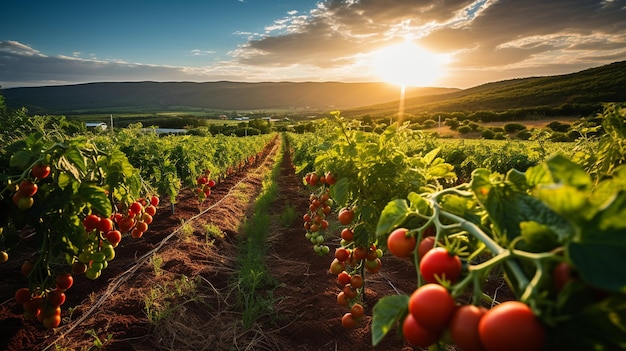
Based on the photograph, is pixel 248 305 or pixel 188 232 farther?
pixel 188 232

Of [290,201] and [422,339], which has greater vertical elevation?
[422,339]

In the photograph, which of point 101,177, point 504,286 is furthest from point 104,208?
point 504,286

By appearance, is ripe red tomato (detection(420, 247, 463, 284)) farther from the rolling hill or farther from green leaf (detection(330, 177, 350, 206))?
the rolling hill

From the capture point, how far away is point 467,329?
0.80 metres

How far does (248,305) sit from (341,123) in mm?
2518

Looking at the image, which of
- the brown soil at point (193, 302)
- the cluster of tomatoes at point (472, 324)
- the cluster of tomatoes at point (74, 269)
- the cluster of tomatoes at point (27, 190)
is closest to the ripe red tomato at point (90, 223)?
the cluster of tomatoes at point (74, 269)

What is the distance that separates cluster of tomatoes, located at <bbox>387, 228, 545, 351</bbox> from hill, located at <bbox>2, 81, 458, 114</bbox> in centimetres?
14059

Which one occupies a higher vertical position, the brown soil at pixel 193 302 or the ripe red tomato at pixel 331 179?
the ripe red tomato at pixel 331 179

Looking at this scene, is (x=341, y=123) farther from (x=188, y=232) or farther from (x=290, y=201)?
(x=290, y=201)

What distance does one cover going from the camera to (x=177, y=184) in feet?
25.1

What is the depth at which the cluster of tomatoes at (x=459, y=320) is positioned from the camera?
71cm

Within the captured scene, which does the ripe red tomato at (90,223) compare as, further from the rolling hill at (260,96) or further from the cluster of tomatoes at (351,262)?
the rolling hill at (260,96)

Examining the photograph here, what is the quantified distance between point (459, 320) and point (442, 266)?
17 centimetres

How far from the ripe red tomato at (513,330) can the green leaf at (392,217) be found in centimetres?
62
